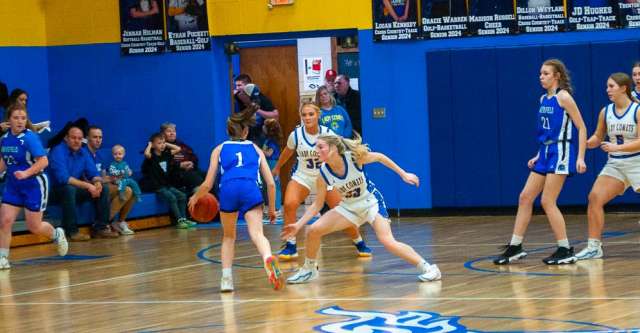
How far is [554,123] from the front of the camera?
10484 mm

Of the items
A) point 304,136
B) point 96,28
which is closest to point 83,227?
point 96,28

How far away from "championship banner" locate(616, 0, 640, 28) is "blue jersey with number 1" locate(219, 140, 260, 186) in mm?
7465

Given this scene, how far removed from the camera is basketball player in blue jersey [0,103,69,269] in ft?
39.9

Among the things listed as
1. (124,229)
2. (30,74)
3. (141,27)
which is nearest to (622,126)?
(124,229)

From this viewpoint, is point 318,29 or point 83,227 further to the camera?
point 318,29

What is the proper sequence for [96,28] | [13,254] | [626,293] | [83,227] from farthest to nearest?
[96,28] < [83,227] < [13,254] < [626,293]

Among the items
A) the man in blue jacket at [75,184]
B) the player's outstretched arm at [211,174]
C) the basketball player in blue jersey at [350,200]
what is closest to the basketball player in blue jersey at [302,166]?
the basketball player in blue jersey at [350,200]

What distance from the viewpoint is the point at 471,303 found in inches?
332

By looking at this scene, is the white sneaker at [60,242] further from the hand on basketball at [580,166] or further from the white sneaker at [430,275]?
the hand on basketball at [580,166]

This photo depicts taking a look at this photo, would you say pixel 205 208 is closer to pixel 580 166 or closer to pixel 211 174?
pixel 211 174

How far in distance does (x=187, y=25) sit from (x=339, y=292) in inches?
345

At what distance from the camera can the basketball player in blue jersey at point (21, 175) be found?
1217cm

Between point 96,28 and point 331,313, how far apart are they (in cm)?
1059

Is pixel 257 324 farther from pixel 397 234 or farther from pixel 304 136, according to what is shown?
pixel 397 234
